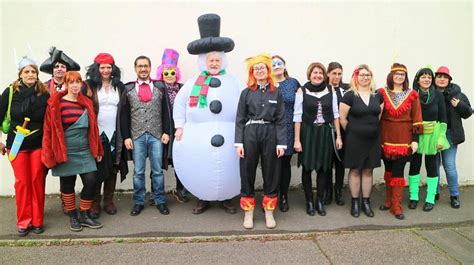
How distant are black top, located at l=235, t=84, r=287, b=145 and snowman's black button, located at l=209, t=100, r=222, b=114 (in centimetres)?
27

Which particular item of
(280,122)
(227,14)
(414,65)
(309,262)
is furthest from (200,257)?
(414,65)

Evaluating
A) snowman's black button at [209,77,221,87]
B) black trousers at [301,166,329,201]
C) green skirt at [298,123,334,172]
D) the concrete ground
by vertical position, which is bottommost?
the concrete ground

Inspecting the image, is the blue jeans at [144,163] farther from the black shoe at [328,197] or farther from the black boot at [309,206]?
the black shoe at [328,197]

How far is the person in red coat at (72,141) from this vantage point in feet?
13.1

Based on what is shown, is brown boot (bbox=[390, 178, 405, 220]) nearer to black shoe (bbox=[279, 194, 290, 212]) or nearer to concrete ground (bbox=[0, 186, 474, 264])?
concrete ground (bbox=[0, 186, 474, 264])

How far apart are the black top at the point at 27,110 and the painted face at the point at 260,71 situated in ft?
7.30

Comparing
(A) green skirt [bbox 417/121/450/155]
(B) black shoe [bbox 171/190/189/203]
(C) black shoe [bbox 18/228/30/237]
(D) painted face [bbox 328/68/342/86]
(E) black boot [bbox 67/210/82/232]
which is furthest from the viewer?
(B) black shoe [bbox 171/190/189/203]

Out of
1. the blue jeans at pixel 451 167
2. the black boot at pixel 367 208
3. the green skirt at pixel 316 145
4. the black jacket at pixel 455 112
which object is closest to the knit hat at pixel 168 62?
the green skirt at pixel 316 145

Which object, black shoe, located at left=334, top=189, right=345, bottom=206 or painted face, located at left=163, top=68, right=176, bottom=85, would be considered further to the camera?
black shoe, located at left=334, top=189, right=345, bottom=206

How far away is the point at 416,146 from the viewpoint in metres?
4.64

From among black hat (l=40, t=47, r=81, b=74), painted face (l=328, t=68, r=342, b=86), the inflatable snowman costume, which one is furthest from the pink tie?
painted face (l=328, t=68, r=342, b=86)

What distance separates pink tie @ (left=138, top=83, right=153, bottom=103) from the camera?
4609mm

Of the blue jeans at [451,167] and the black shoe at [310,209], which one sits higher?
the blue jeans at [451,167]

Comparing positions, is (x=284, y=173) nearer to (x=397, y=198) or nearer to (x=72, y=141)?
(x=397, y=198)
